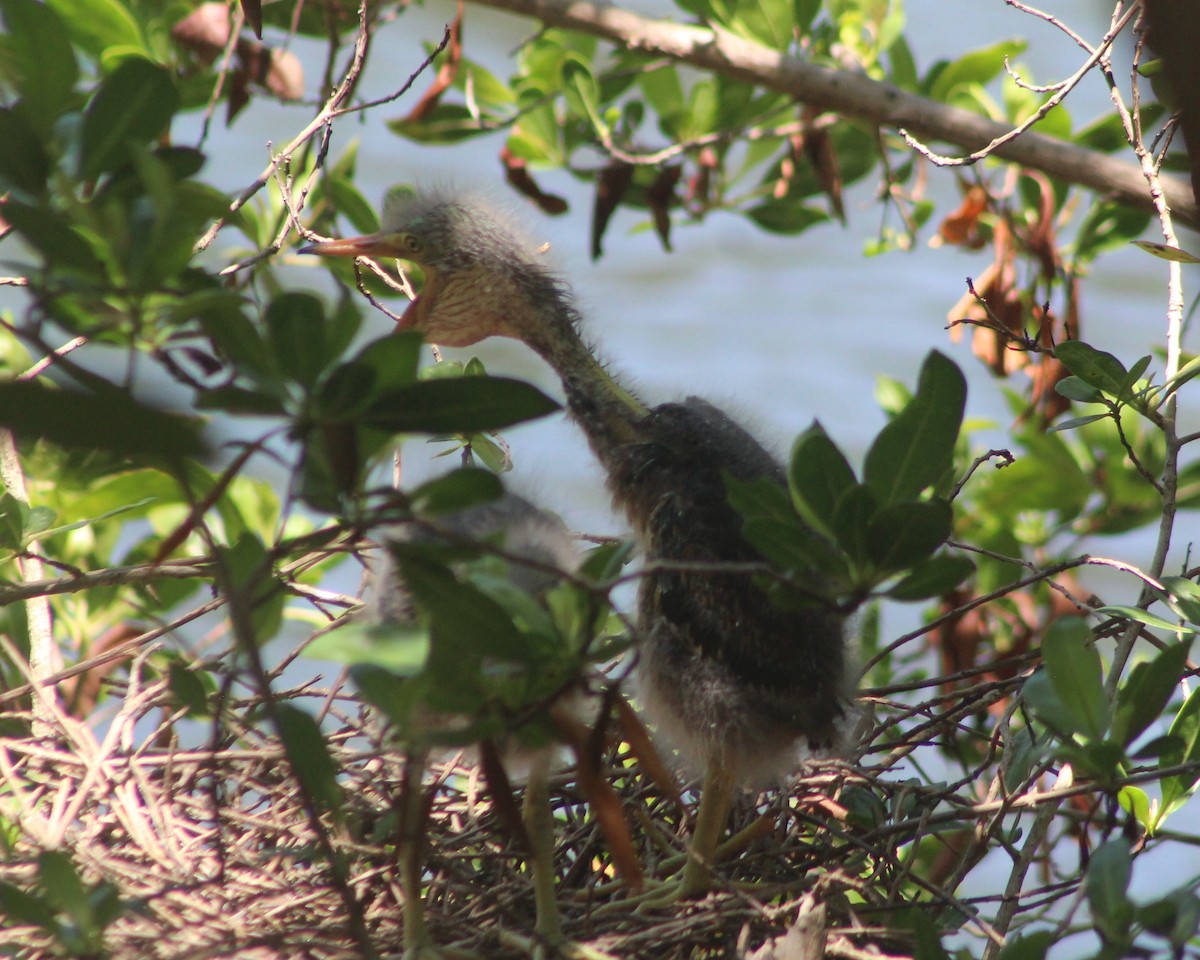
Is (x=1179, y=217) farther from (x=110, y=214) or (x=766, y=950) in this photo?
(x=110, y=214)

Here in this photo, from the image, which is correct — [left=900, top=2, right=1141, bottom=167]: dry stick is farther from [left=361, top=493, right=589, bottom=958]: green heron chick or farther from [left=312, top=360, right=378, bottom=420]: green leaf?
[left=312, top=360, right=378, bottom=420]: green leaf

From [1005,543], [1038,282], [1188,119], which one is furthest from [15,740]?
[1038,282]

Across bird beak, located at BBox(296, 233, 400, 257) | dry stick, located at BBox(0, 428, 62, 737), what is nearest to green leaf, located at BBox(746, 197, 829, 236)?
bird beak, located at BBox(296, 233, 400, 257)

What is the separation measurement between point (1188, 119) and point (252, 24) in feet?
2.83

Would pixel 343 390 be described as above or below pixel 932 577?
above

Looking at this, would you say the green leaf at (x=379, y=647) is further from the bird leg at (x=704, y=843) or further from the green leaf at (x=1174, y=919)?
the bird leg at (x=704, y=843)

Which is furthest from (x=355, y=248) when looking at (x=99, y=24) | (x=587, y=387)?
(x=99, y=24)

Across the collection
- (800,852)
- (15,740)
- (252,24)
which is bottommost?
(800,852)

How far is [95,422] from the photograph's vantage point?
25.0 inches

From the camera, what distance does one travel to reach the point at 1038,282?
216cm

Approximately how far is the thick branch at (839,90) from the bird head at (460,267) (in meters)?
0.44

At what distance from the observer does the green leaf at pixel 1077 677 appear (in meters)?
0.96

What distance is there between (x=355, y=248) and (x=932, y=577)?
1.03 meters

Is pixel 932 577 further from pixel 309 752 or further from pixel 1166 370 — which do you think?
pixel 1166 370
